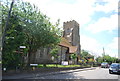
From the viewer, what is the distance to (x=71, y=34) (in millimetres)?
51031

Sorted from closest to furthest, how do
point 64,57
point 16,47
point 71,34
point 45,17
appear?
point 16,47 < point 45,17 < point 64,57 < point 71,34

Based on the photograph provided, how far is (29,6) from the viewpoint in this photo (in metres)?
18.2

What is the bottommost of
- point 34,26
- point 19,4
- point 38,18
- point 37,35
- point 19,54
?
point 19,54

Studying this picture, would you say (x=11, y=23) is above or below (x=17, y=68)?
above

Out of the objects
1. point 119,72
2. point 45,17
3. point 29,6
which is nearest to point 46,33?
point 45,17

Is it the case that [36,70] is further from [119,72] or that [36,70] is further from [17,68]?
[119,72]

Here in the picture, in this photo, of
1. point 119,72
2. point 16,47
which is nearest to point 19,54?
point 16,47

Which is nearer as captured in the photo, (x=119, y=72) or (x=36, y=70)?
(x=36, y=70)

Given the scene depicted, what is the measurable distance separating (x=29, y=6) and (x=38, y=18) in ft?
7.06

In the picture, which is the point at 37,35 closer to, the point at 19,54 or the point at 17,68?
the point at 19,54

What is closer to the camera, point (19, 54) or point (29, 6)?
point (19, 54)

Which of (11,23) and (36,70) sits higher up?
(11,23)

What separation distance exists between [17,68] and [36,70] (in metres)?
3.04

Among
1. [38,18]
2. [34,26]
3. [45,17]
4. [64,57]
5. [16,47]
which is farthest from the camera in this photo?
[64,57]
